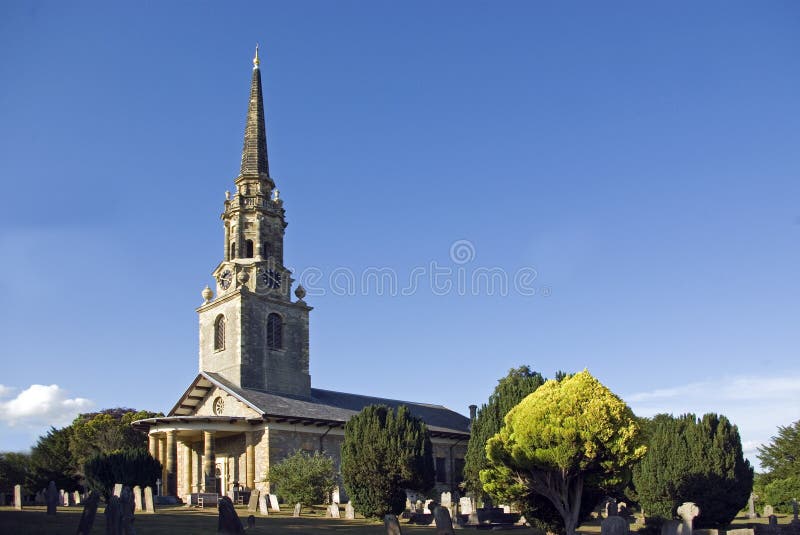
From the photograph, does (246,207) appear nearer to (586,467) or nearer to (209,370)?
(209,370)

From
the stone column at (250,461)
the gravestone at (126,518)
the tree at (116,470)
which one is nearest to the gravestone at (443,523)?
the gravestone at (126,518)

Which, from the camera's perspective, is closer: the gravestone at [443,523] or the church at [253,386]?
the gravestone at [443,523]

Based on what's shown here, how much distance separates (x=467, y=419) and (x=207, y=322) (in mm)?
21088

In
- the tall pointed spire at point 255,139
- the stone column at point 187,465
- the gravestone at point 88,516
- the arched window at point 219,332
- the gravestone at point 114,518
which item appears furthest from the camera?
the tall pointed spire at point 255,139

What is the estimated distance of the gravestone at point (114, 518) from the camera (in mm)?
19125

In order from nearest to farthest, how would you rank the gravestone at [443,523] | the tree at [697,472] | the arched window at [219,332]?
the gravestone at [443,523] < the tree at [697,472] < the arched window at [219,332]

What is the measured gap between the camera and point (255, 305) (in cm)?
4806

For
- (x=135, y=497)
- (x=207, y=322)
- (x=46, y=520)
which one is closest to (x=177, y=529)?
(x=46, y=520)

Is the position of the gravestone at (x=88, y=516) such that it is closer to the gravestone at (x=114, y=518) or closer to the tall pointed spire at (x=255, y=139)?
the gravestone at (x=114, y=518)

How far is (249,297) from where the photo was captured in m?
47.8

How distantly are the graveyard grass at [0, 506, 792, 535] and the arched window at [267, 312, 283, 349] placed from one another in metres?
15.0

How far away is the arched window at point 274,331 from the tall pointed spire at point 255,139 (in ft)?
33.2

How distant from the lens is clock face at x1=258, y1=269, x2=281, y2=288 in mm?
49562

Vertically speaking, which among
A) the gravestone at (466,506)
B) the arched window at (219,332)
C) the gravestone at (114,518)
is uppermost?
the arched window at (219,332)
